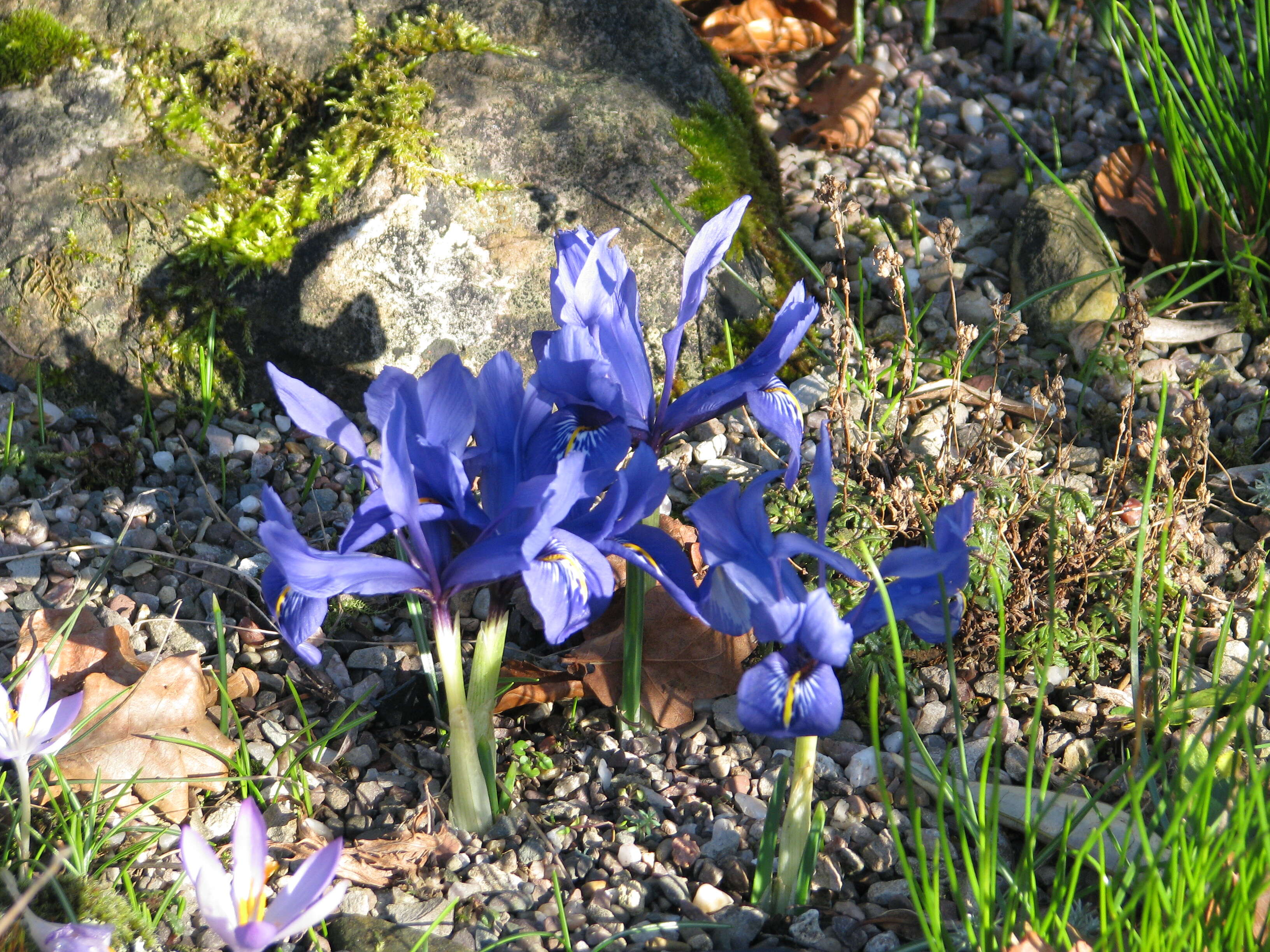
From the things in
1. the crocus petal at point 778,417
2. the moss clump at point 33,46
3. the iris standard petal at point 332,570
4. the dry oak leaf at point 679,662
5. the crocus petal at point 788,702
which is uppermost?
the moss clump at point 33,46

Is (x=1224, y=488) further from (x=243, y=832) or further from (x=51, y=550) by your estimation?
(x=51, y=550)

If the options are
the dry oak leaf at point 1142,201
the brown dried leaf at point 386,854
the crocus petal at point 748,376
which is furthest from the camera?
the dry oak leaf at point 1142,201

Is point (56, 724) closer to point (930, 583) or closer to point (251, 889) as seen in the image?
point (251, 889)

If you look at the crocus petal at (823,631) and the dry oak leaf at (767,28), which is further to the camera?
the dry oak leaf at (767,28)

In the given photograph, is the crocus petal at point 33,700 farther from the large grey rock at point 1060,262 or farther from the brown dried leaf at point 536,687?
the large grey rock at point 1060,262

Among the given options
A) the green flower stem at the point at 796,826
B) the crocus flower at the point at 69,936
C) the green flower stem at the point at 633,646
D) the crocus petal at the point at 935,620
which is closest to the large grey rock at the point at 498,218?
the green flower stem at the point at 633,646

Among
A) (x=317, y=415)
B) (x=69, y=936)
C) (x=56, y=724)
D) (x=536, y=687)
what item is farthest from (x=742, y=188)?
(x=69, y=936)

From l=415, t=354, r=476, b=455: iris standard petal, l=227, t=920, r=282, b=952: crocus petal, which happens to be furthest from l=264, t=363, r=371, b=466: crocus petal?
l=227, t=920, r=282, b=952: crocus petal
